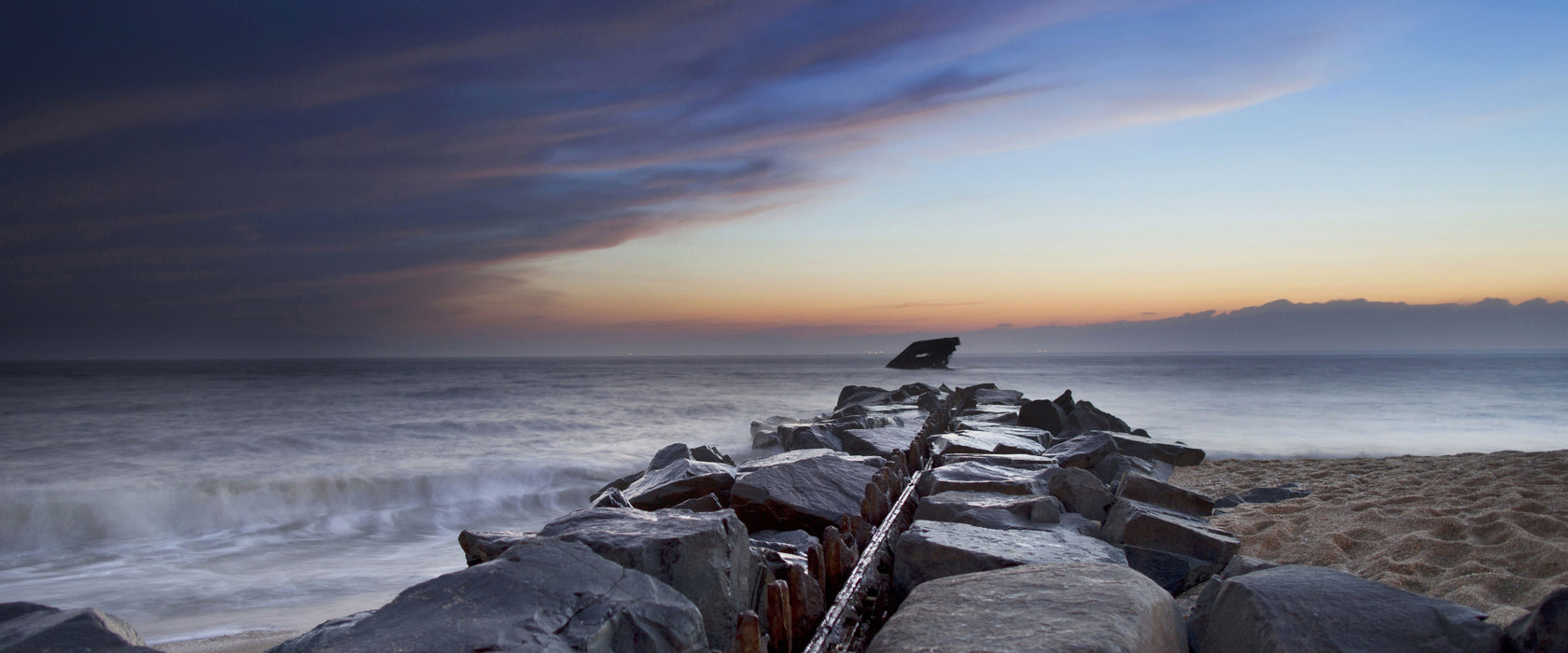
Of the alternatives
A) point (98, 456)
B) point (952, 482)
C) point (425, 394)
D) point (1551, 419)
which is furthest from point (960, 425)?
point (425, 394)

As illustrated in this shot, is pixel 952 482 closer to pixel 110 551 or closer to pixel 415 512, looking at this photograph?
pixel 415 512

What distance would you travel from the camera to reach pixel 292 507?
11195 millimetres

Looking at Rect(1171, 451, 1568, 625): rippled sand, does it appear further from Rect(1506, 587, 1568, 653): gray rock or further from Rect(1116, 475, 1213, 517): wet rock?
Rect(1506, 587, 1568, 653): gray rock

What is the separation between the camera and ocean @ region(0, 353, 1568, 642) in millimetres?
7395

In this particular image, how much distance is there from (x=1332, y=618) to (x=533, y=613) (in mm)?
2546

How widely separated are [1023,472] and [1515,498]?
128 inches

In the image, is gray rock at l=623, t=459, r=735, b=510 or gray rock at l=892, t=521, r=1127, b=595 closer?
gray rock at l=892, t=521, r=1127, b=595

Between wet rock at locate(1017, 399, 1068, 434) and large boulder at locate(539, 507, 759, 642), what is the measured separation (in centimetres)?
923

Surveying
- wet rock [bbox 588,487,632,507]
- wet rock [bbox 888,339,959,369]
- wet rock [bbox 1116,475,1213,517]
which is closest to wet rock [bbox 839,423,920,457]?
wet rock [bbox 1116,475,1213,517]

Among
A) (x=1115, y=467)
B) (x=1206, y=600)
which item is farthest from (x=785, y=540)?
(x=1115, y=467)

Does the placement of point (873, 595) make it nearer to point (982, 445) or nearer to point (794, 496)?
point (794, 496)

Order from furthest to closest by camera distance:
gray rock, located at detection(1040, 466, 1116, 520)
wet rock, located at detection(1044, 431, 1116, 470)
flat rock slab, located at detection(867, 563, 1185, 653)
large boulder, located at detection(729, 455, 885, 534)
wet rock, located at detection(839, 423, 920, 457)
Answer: wet rock, located at detection(1044, 431, 1116, 470), wet rock, located at detection(839, 423, 920, 457), gray rock, located at detection(1040, 466, 1116, 520), large boulder, located at detection(729, 455, 885, 534), flat rock slab, located at detection(867, 563, 1185, 653)

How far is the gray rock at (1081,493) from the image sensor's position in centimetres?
469

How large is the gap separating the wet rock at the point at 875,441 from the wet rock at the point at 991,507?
213 centimetres
